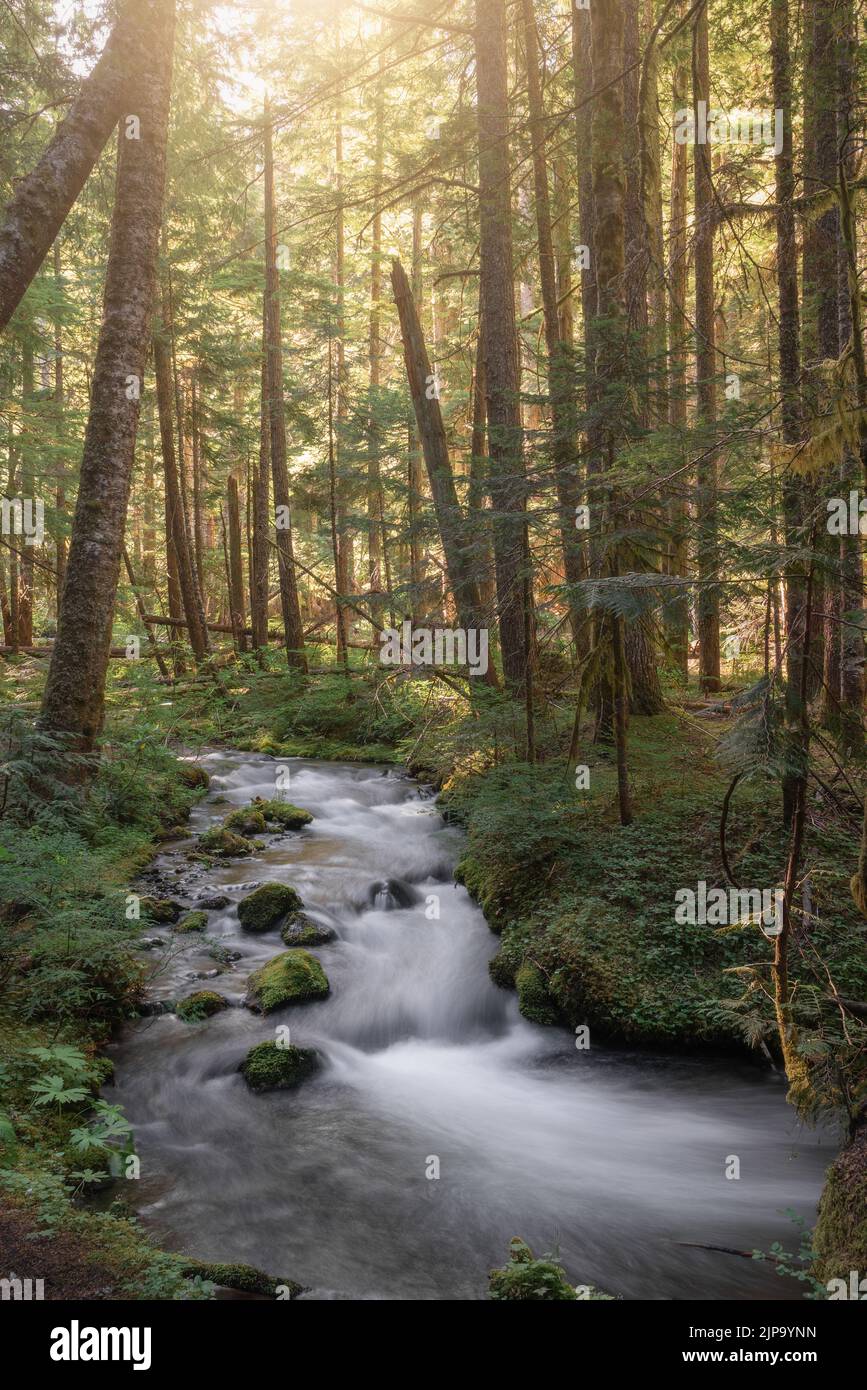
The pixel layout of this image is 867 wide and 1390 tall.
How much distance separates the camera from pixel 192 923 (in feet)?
25.1

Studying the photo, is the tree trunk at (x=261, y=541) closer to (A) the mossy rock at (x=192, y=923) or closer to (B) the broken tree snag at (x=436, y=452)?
(B) the broken tree snag at (x=436, y=452)

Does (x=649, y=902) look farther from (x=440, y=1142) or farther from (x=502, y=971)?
(x=440, y=1142)

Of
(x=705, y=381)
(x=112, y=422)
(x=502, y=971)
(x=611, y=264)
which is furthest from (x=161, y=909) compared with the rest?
(x=611, y=264)

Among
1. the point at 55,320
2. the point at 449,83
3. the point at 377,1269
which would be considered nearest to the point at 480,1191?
the point at 377,1269

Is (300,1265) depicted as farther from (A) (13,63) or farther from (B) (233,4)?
(B) (233,4)

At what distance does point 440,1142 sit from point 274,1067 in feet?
4.62

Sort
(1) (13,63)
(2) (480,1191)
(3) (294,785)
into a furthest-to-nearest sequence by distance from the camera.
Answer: (3) (294,785) < (1) (13,63) < (2) (480,1191)

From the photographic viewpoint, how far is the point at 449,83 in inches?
582

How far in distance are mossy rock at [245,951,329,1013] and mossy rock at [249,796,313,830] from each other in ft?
14.8

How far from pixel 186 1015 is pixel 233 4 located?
13.0 m

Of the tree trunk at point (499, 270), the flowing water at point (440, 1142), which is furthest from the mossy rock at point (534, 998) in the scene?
the tree trunk at point (499, 270)

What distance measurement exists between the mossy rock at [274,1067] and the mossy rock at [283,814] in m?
5.75

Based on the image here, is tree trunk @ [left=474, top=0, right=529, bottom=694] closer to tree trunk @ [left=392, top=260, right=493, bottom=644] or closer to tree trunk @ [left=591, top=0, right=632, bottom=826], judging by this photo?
tree trunk @ [left=392, top=260, right=493, bottom=644]
